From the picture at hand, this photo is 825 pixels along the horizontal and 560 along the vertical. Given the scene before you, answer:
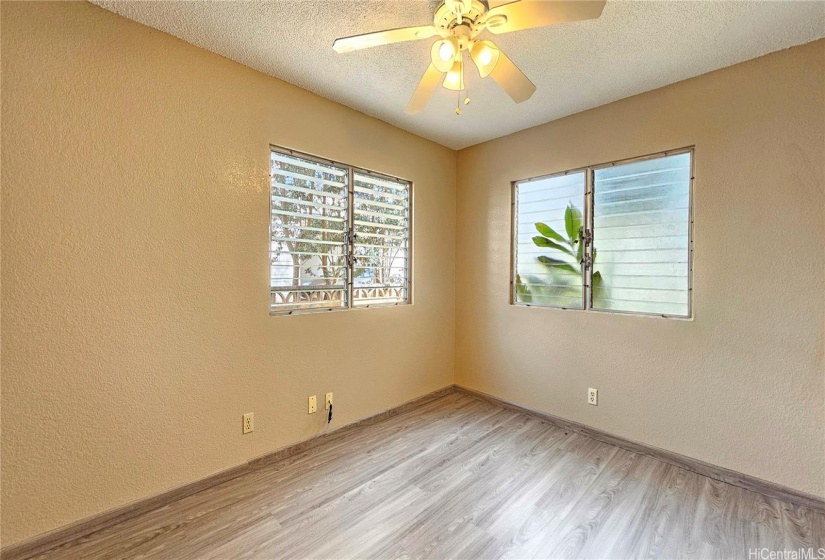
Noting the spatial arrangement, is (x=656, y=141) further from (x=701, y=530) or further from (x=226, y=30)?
(x=226, y=30)

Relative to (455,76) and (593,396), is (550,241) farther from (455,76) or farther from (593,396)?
(455,76)

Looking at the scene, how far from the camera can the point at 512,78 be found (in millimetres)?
1591

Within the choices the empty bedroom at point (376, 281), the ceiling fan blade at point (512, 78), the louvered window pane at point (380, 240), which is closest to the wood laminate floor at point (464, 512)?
the empty bedroom at point (376, 281)

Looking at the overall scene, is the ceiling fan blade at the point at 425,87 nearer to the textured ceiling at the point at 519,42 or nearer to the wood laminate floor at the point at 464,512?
the textured ceiling at the point at 519,42

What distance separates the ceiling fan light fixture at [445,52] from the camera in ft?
4.72

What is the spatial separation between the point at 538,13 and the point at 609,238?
1804 mm

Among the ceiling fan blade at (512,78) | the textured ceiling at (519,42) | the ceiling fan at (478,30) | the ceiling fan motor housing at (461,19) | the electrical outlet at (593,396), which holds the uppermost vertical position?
the textured ceiling at (519,42)

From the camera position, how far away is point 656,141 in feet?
7.70

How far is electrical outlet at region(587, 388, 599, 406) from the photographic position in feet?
8.56

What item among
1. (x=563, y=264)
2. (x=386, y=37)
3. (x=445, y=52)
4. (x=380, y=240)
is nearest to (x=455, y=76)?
(x=445, y=52)

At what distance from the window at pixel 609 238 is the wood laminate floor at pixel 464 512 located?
→ 111 cm

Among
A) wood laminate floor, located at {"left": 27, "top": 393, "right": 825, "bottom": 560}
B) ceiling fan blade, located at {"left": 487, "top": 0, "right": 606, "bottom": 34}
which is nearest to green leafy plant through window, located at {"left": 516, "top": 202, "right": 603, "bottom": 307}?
wood laminate floor, located at {"left": 27, "top": 393, "right": 825, "bottom": 560}

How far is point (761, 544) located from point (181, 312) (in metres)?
3.10
